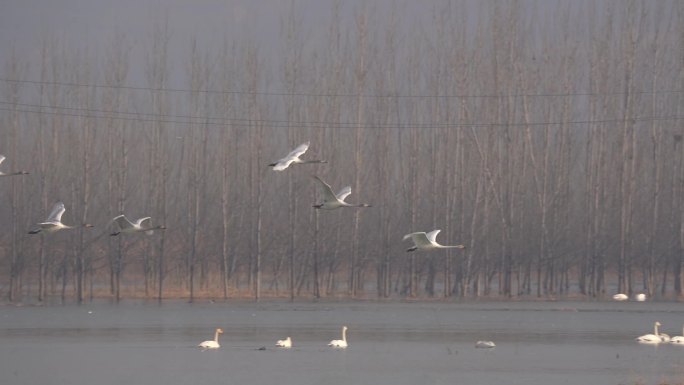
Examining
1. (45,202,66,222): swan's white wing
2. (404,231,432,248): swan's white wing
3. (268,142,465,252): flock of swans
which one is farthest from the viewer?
(45,202,66,222): swan's white wing

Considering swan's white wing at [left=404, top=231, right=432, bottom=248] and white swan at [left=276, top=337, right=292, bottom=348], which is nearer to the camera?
swan's white wing at [left=404, top=231, right=432, bottom=248]

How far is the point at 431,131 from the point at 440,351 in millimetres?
30792

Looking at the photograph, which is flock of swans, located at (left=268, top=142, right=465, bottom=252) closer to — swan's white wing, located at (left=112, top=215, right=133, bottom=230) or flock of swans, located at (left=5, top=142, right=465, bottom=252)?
flock of swans, located at (left=5, top=142, right=465, bottom=252)

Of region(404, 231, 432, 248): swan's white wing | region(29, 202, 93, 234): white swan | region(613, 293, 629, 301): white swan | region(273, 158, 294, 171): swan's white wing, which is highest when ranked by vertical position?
region(273, 158, 294, 171): swan's white wing

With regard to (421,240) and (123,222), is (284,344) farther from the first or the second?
(421,240)

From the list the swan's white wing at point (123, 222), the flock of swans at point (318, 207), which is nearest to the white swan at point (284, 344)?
the flock of swans at point (318, 207)

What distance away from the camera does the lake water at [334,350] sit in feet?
84.7

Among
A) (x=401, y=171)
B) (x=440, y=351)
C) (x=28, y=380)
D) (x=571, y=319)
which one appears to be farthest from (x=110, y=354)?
(x=401, y=171)

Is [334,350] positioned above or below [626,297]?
above

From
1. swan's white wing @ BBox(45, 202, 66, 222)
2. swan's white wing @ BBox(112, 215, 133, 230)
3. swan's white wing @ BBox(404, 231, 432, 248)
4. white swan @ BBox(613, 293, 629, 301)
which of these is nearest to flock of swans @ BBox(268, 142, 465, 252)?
swan's white wing @ BBox(404, 231, 432, 248)

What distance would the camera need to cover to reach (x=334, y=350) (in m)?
31.4

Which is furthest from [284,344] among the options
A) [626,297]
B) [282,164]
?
[626,297]

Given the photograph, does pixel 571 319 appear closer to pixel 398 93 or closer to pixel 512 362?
pixel 512 362

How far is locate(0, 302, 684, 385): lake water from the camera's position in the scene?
25828mm
